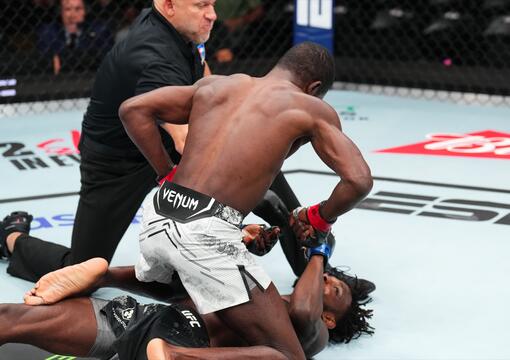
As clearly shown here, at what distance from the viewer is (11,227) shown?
3.37m

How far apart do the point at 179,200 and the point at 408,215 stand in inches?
68.0

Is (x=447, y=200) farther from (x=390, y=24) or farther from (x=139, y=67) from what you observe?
(x=390, y=24)

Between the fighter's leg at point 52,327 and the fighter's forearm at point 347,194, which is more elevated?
the fighter's forearm at point 347,194

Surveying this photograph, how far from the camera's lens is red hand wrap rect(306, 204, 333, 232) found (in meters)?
2.39

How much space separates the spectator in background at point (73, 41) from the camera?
6000mm

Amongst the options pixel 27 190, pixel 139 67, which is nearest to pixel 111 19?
pixel 27 190

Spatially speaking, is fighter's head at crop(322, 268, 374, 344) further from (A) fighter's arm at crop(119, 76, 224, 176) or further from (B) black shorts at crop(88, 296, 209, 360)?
(A) fighter's arm at crop(119, 76, 224, 176)

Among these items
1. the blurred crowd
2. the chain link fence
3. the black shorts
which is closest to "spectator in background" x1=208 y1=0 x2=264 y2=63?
the chain link fence

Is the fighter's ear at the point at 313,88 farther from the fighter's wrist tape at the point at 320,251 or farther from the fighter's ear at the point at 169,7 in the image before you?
the fighter's ear at the point at 169,7

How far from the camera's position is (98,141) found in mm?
3084

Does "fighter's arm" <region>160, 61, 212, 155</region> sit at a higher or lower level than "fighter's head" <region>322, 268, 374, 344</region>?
higher

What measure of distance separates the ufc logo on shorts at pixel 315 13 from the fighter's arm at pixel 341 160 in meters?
4.19

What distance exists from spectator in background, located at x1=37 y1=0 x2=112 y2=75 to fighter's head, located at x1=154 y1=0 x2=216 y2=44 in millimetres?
3126

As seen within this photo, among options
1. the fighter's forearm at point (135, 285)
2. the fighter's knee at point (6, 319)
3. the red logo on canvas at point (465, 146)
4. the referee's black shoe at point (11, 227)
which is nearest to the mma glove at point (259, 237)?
the fighter's forearm at point (135, 285)
